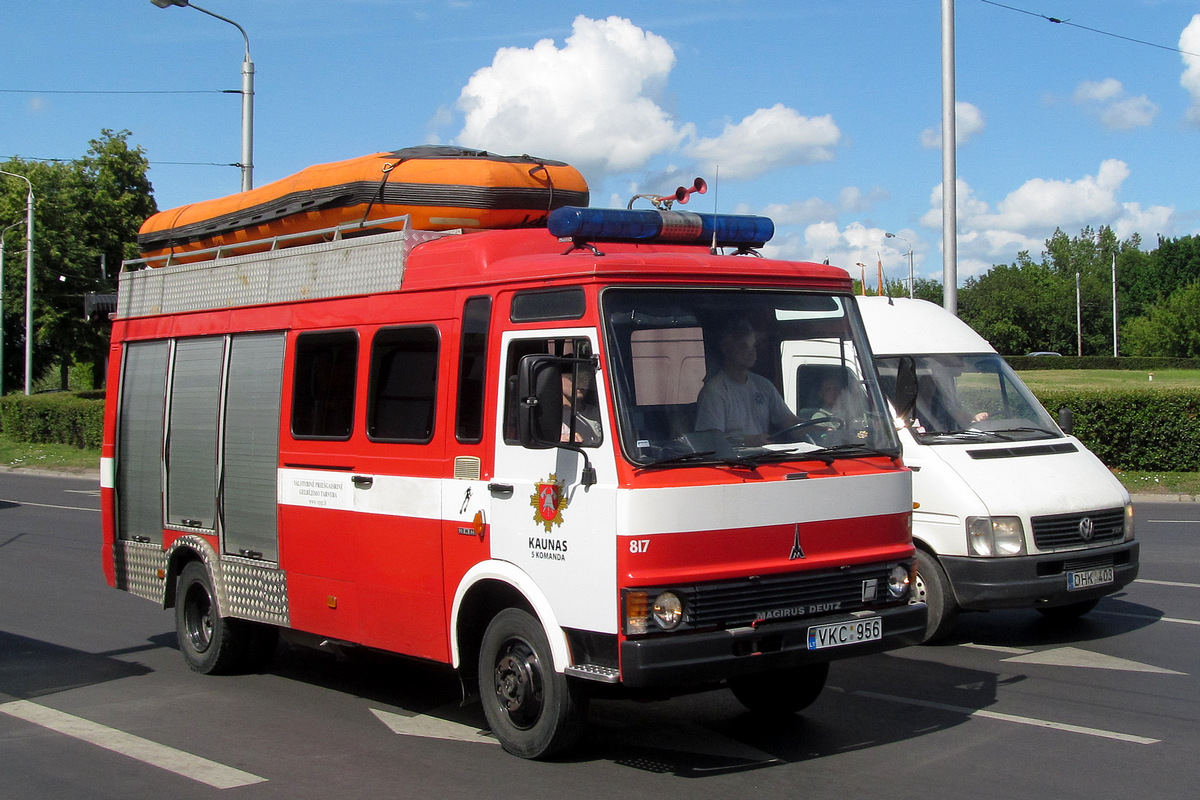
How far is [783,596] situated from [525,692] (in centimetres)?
142

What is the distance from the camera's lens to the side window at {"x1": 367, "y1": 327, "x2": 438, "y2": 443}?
711 cm

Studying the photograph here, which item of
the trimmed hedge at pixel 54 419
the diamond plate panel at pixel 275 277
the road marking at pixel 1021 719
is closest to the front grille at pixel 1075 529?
the road marking at pixel 1021 719

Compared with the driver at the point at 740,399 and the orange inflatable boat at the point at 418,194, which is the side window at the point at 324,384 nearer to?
the orange inflatable boat at the point at 418,194

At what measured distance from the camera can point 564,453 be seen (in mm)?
6090

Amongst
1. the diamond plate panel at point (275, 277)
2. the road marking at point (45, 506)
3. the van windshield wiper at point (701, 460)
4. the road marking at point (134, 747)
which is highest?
the diamond plate panel at point (275, 277)

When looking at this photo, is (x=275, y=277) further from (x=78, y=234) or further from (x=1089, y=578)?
(x=78, y=234)

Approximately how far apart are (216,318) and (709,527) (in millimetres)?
4995

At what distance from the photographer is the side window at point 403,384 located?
280 inches

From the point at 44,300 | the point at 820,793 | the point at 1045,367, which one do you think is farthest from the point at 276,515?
the point at 1045,367

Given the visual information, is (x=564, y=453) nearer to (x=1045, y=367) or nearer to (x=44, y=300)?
(x=44, y=300)

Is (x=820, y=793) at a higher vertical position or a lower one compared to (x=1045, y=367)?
lower

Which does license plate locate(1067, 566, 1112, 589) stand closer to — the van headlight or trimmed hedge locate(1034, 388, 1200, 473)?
the van headlight

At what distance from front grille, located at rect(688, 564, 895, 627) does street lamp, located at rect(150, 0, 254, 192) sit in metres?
14.3

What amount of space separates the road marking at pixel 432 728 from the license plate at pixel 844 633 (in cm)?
193
